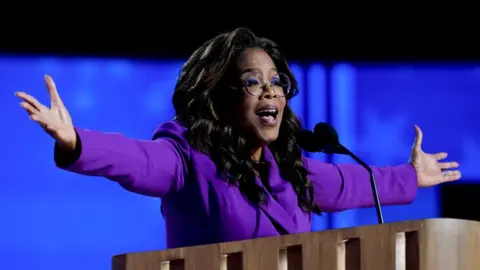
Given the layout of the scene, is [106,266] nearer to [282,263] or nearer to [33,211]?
[33,211]

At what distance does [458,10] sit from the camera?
3.24 metres

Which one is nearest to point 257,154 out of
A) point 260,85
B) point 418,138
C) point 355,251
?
point 260,85

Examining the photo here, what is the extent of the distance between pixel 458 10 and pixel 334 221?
787 mm

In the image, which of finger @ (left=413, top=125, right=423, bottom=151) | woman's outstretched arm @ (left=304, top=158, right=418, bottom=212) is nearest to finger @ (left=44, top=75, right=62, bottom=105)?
woman's outstretched arm @ (left=304, top=158, right=418, bottom=212)

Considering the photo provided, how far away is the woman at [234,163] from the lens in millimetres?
2158

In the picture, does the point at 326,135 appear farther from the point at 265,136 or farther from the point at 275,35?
the point at 275,35

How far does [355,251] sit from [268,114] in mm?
980

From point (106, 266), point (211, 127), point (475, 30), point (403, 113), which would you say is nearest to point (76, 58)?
point (106, 266)

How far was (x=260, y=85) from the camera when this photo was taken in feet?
7.86

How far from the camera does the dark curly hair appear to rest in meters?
2.29

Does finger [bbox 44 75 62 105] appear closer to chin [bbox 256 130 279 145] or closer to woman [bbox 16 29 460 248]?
woman [bbox 16 29 460 248]

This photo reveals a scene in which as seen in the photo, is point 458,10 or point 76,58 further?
point 458,10

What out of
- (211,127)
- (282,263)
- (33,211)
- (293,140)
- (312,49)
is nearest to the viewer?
(282,263)

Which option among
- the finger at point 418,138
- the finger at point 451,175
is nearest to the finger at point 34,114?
the finger at point 418,138
